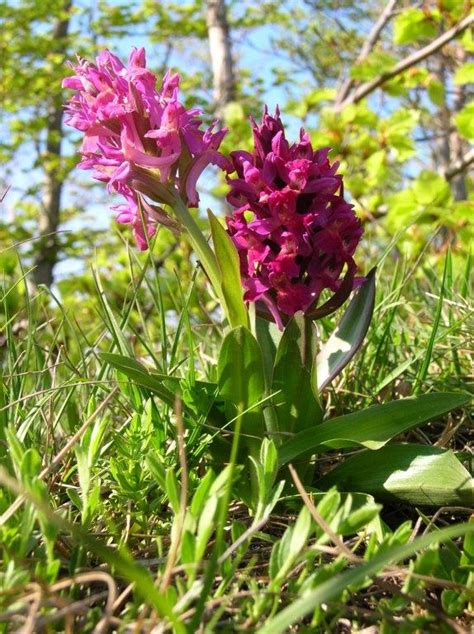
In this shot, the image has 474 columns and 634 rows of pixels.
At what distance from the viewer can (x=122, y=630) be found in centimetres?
55

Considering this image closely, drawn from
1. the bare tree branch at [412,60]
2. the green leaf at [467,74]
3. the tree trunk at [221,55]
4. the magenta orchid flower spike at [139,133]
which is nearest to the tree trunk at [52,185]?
the tree trunk at [221,55]

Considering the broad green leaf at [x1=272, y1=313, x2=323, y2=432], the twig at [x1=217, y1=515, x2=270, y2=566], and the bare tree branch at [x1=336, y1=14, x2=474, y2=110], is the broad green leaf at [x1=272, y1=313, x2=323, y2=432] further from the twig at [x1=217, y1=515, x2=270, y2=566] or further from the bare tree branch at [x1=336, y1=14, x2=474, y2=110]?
the bare tree branch at [x1=336, y1=14, x2=474, y2=110]

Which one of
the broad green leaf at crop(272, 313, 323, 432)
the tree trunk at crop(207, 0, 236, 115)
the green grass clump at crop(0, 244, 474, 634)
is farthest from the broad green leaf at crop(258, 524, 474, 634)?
the tree trunk at crop(207, 0, 236, 115)

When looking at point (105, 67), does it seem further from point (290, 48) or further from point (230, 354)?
point (290, 48)

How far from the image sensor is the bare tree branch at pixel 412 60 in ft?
10.2

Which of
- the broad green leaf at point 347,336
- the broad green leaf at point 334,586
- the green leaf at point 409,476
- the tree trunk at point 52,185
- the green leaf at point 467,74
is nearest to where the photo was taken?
the broad green leaf at point 334,586

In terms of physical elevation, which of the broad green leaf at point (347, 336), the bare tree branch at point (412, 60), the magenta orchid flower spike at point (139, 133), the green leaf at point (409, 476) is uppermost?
the bare tree branch at point (412, 60)

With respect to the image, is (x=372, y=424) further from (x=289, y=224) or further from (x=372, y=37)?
(x=372, y=37)

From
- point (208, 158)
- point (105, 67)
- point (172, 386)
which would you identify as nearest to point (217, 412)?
point (172, 386)

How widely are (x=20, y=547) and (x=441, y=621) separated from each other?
409mm

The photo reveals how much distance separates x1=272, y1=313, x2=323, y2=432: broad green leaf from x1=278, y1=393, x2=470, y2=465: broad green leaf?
0.06m

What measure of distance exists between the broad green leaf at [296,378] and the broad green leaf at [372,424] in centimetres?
6

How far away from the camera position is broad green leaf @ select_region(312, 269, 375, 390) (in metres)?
1.02

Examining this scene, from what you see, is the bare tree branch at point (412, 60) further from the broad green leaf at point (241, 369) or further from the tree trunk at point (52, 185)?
the tree trunk at point (52, 185)
